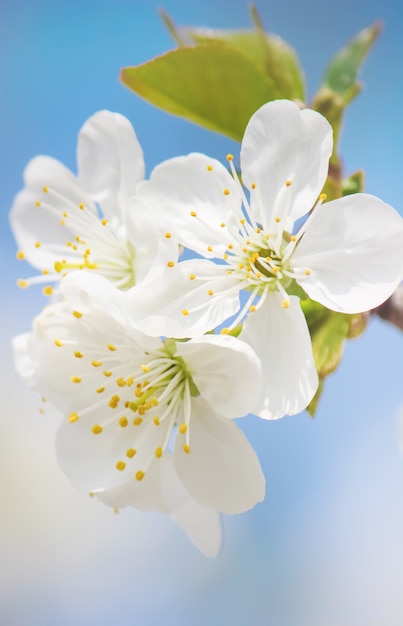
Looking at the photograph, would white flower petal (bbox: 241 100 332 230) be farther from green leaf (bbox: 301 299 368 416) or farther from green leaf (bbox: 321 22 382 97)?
green leaf (bbox: 321 22 382 97)

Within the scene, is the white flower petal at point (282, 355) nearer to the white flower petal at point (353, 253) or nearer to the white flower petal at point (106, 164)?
the white flower petal at point (353, 253)

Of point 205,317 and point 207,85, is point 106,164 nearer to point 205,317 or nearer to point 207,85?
point 207,85

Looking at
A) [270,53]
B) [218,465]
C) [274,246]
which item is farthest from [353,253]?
[270,53]

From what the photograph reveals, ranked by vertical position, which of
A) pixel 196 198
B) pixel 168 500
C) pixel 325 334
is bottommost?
pixel 168 500

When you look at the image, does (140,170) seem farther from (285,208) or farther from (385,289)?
(385,289)

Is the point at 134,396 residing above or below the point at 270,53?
below

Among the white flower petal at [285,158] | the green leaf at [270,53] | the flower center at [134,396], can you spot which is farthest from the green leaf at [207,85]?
the flower center at [134,396]

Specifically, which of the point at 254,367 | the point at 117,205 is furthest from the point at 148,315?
the point at 117,205
